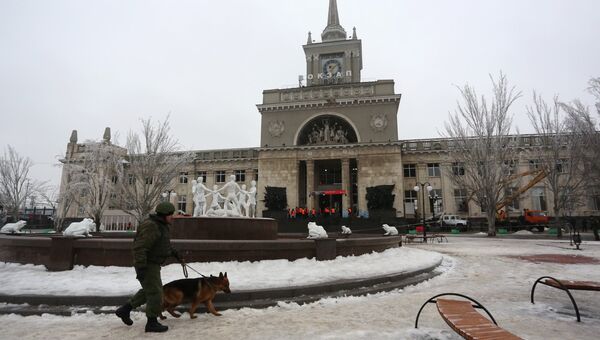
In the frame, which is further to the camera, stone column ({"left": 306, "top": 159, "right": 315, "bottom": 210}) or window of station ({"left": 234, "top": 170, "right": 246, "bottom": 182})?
window of station ({"left": 234, "top": 170, "right": 246, "bottom": 182})

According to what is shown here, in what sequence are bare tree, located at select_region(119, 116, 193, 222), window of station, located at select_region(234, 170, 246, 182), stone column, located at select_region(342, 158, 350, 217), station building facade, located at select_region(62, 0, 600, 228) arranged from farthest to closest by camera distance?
window of station, located at select_region(234, 170, 246, 182)
station building facade, located at select_region(62, 0, 600, 228)
stone column, located at select_region(342, 158, 350, 217)
bare tree, located at select_region(119, 116, 193, 222)

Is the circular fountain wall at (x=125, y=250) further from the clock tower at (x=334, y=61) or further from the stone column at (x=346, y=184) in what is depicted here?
the clock tower at (x=334, y=61)

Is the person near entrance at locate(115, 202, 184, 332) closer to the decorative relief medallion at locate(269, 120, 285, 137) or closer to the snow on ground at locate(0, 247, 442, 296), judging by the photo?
the snow on ground at locate(0, 247, 442, 296)

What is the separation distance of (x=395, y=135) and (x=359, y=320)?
36.2m

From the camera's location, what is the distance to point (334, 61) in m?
48.8

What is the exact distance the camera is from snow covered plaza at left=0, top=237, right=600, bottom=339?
4.54m

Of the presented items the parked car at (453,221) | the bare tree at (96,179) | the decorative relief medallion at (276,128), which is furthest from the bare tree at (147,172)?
the parked car at (453,221)

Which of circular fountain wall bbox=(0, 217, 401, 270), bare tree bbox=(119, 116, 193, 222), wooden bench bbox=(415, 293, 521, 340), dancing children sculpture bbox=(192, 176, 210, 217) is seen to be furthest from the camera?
bare tree bbox=(119, 116, 193, 222)

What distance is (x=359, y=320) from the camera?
5.20 m

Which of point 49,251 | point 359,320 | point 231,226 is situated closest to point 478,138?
point 231,226

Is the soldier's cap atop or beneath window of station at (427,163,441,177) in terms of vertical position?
beneath

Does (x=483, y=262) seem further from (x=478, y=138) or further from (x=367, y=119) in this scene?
(x=367, y=119)

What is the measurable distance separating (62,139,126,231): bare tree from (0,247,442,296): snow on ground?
2444 cm

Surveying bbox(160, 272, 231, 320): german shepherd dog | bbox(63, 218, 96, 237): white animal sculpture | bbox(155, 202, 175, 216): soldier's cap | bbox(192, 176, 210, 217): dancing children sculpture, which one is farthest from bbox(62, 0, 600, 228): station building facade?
bbox(155, 202, 175, 216): soldier's cap
